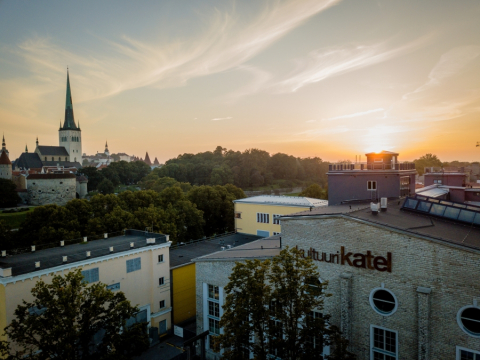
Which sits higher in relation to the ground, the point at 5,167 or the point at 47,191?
the point at 5,167

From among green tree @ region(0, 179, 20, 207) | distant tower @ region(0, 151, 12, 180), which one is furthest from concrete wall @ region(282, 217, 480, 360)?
distant tower @ region(0, 151, 12, 180)

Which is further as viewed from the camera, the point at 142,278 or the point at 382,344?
the point at 142,278

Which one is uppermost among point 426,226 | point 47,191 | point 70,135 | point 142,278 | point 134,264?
point 70,135

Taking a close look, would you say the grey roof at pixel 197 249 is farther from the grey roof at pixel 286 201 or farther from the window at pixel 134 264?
the grey roof at pixel 286 201

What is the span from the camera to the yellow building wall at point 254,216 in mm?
39594

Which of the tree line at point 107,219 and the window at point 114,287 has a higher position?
the tree line at point 107,219

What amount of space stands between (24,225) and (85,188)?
207 feet

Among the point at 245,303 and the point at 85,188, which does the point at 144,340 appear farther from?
the point at 85,188

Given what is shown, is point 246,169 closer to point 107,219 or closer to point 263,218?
point 263,218

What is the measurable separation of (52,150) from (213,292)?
13184 cm

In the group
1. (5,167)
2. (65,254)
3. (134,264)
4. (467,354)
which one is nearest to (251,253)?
(134,264)

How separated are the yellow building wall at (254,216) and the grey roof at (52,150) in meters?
111

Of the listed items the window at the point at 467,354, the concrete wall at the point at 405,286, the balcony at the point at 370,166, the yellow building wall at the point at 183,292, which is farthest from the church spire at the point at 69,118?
the window at the point at 467,354

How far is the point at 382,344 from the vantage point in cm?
1399
